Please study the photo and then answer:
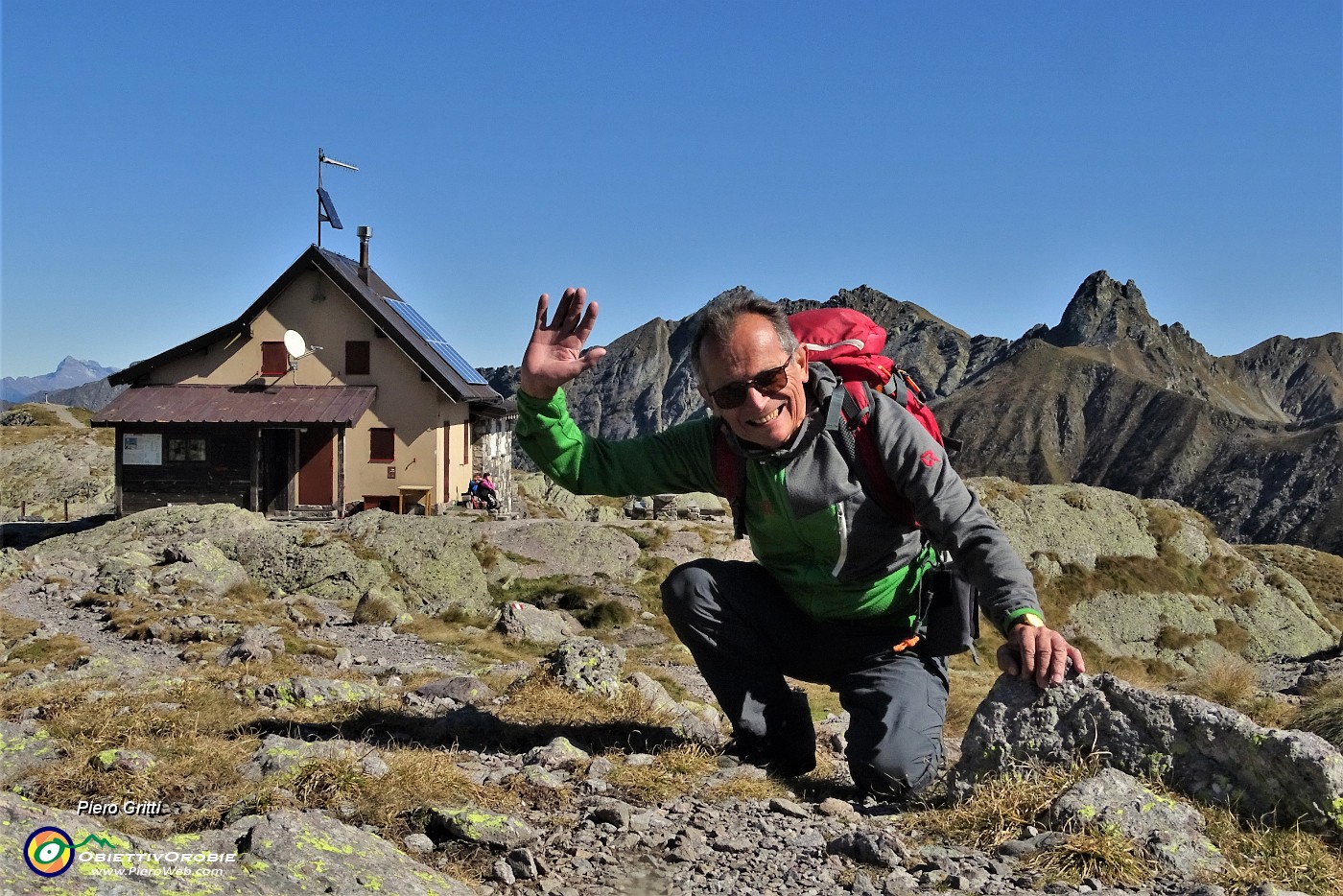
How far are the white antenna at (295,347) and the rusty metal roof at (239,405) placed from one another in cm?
76

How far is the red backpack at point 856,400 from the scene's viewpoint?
16.3ft

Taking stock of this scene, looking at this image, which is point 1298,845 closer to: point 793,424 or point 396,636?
point 793,424

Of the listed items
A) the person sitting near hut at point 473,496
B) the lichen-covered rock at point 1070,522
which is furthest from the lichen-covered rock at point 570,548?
the person sitting near hut at point 473,496

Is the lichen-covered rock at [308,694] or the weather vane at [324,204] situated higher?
the weather vane at [324,204]

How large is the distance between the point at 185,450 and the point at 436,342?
25.3 feet

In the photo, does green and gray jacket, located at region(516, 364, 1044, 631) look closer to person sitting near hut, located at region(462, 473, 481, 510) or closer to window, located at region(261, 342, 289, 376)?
person sitting near hut, located at region(462, 473, 481, 510)

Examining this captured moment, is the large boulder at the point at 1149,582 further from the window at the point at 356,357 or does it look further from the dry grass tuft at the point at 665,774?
the dry grass tuft at the point at 665,774

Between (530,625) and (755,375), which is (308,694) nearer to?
(755,375)

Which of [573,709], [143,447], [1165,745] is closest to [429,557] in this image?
[573,709]

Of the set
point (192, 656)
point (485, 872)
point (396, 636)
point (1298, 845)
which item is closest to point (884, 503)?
point (1298, 845)

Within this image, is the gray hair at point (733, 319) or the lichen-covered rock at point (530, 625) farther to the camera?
the lichen-covered rock at point (530, 625)

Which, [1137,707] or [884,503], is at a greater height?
[884,503]

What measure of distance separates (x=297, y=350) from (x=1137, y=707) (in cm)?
2654

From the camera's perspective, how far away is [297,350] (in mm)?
27703
